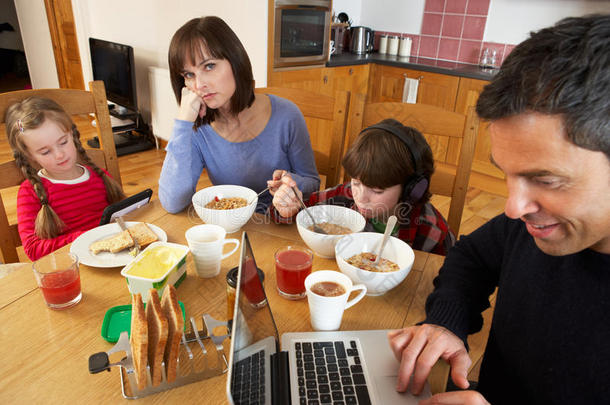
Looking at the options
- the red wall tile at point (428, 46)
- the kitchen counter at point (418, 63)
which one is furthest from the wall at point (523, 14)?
the red wall tile at point (428, 46)

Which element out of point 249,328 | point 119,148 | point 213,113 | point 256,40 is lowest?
point 119,148

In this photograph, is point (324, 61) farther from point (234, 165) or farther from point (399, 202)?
point (399, 202)

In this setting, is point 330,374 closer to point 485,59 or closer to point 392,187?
point 392,187

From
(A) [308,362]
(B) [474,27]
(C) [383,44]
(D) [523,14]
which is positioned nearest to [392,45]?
(C) [383,44]

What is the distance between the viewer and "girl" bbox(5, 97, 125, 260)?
Result: 1312 mm

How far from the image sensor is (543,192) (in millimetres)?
580

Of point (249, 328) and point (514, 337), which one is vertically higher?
point (249, 328)

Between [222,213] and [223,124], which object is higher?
[223,124]

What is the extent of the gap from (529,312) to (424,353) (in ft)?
0.80

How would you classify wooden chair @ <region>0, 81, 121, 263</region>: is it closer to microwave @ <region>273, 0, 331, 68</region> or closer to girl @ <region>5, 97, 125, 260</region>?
girl @ <region>5, 97, 125, 260</region>

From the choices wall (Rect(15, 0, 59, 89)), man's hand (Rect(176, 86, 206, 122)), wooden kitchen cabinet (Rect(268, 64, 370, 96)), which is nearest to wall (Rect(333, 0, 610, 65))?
wooden kitchen cabinet (Rect(268, 64, 370, 96))

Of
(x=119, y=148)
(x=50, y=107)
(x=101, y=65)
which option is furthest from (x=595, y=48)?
(x=101, y=65)

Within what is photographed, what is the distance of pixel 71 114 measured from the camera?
1.55m

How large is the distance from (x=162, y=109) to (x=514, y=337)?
366cm
